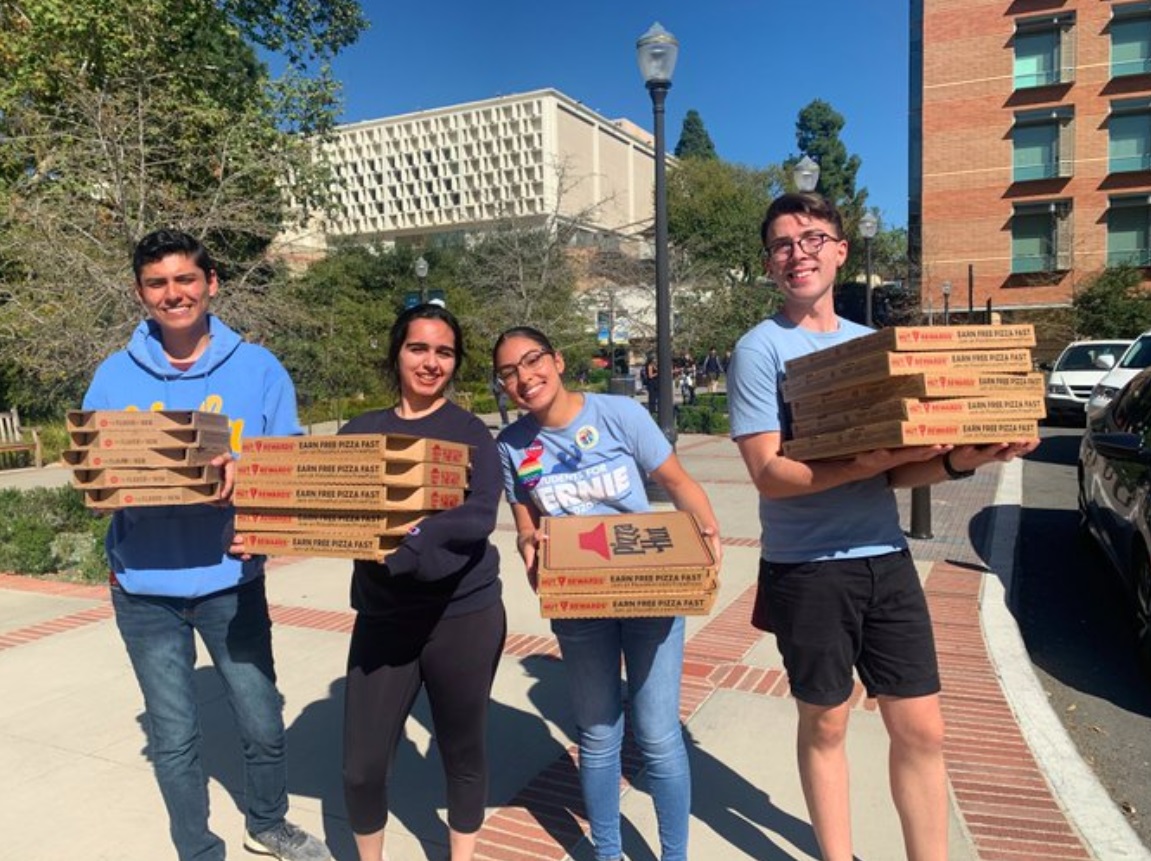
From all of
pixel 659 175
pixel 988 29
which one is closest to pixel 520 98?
pixel 988 29

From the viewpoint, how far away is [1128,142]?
35.7 metres

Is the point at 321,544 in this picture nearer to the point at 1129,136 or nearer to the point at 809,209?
the point at 809,209

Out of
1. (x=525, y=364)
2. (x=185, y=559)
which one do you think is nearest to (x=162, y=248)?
(x=185, y=559)

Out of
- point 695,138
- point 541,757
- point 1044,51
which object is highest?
point 695,138

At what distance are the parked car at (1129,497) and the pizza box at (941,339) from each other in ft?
10.8

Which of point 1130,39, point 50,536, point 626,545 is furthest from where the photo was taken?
point 1130,39

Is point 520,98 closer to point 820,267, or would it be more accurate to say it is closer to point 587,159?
point 587,159

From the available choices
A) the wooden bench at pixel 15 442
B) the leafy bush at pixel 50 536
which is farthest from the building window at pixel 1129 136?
the leafy bush at pixel 50 536

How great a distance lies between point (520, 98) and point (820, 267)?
3785 inches

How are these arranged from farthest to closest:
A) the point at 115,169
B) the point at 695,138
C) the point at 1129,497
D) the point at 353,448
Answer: the point at 695,138
the point at 115,169
the point at 1129,497
the point at 353,448

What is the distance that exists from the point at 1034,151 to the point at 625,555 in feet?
142

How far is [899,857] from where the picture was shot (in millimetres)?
2799

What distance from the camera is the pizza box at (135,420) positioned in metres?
2.31

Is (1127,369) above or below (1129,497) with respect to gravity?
above
